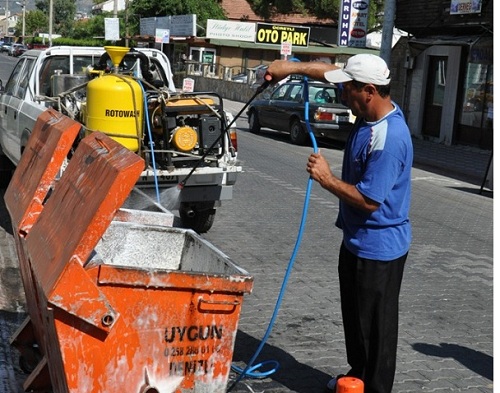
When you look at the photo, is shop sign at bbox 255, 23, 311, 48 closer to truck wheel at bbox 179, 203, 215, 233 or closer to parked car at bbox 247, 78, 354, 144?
parked car at bbox 247, 78, 354, 144

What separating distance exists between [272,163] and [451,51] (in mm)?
10230

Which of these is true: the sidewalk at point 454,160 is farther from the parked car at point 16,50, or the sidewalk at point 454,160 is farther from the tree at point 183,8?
the parked car at point 16,50

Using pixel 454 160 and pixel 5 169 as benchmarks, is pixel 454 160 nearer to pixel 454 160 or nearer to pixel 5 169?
pixel 454 160

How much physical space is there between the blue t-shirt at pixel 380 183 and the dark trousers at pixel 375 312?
85 mm

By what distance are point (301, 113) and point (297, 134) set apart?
24.1 inches

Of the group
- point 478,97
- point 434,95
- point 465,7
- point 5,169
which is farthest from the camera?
point 434,95

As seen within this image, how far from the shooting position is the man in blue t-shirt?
4.57m

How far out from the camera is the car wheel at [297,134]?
856 inches

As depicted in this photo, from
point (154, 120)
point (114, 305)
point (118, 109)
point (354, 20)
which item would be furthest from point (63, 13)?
point (114, 305)

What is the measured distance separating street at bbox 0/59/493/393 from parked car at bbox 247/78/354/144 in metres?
7.37

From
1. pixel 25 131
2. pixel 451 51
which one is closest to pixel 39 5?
pixel 451 51

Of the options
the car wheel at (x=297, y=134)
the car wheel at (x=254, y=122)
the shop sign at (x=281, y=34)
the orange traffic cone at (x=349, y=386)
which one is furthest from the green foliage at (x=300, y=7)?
the orange traffic cone at (x=349, y=386)

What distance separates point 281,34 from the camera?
53.2 m

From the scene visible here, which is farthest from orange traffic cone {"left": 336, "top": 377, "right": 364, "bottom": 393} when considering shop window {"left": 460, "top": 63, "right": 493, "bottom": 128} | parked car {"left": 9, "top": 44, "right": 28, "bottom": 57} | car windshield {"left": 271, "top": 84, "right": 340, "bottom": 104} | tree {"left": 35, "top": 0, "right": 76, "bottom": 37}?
tree {"left": 35, "top": 0, "right": 76, "bottom": 37}
